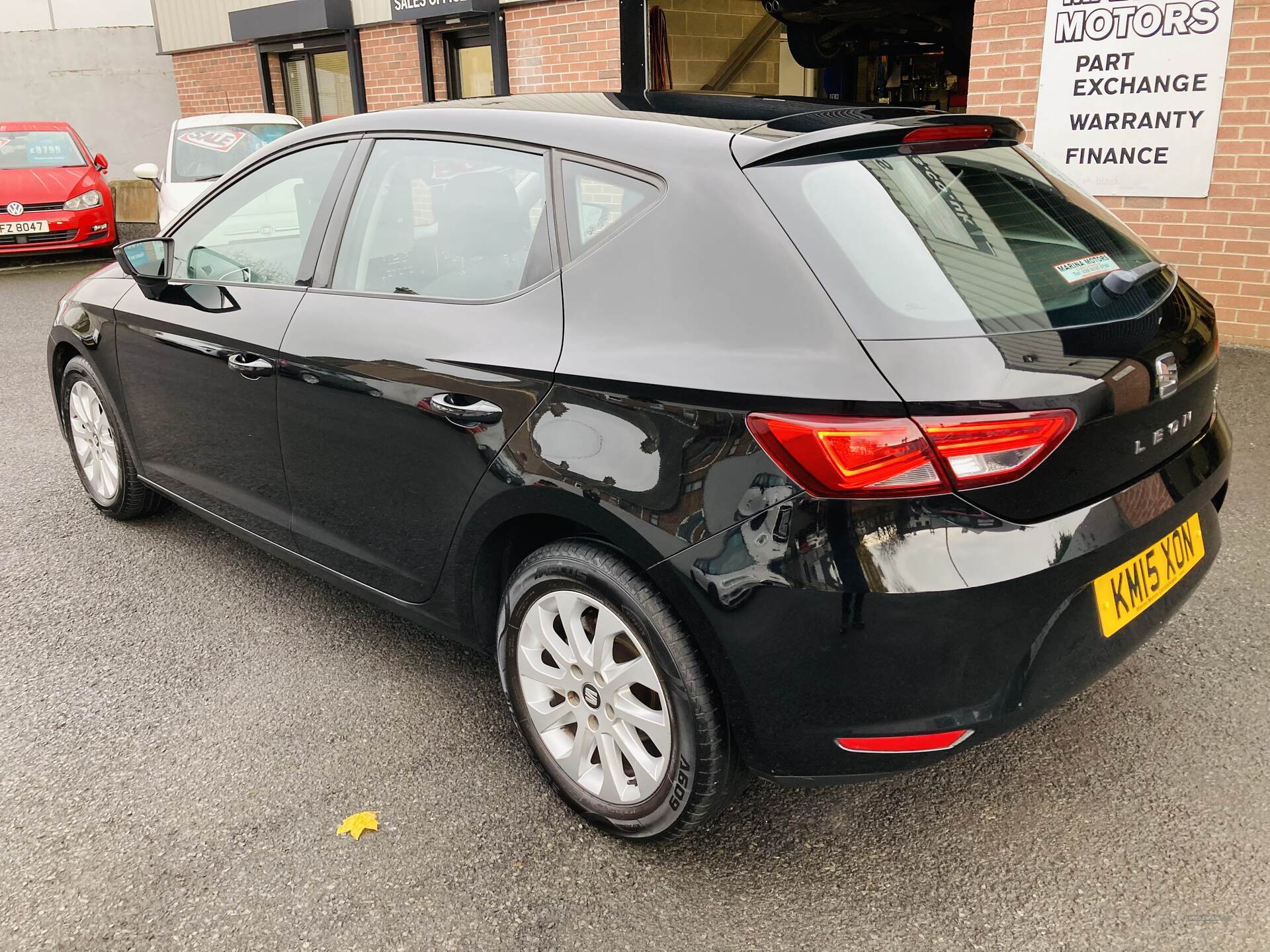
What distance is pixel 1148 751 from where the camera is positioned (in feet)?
8.73

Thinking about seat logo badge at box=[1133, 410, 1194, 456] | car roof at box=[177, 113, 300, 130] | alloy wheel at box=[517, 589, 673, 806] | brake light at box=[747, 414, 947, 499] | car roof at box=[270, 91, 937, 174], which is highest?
car roof at box=[177, 113, 300, 130]

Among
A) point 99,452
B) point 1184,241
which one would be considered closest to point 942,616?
point 99,452

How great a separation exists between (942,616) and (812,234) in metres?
0.78

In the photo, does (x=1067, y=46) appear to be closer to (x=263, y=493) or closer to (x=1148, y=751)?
(x=1148, y=751)

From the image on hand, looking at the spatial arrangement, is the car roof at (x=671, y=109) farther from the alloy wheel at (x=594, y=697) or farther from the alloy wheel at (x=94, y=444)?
the alloy wheel at (x=94, y=444)

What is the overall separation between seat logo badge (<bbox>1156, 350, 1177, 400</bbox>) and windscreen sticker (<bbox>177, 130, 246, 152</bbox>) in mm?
10879

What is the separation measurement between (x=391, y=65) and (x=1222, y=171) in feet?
31.4

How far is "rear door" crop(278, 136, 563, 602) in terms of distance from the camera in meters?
2.43

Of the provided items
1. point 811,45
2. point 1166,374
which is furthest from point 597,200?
point 811,45

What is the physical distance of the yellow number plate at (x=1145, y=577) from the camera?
2084 mm

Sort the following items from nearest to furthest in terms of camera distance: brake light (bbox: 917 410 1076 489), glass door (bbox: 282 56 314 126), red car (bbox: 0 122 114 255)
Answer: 1. brake light (bbox: 917 410 1076 489)
2. red car (bbox: 0 122 114 255)
3. glass door (bbox: 282 56 314 126)

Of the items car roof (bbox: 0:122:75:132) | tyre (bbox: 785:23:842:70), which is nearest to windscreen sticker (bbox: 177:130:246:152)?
car roof (bbox: 0:122:75:132)

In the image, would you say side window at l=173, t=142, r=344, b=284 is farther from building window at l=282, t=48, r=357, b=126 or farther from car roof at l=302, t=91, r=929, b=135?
building window at l=282, t=48, r=357, b=126

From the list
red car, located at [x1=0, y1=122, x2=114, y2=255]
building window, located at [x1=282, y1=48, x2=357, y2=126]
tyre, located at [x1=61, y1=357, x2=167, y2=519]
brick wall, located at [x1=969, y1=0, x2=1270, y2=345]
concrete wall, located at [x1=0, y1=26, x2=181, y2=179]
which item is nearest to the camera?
tyre, located at [x1=61, y1=357, x2=167, y2=519]
